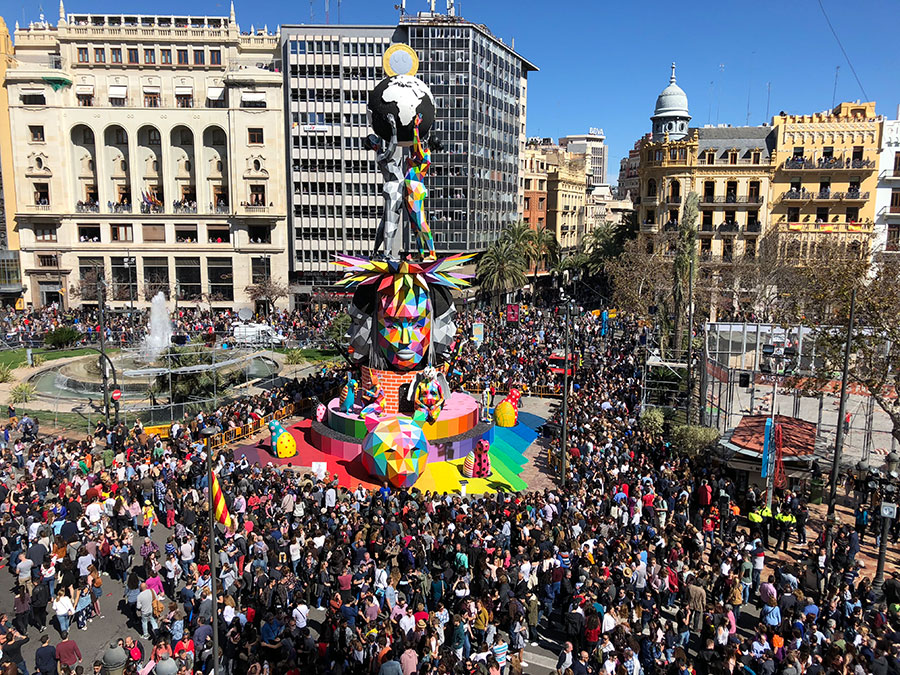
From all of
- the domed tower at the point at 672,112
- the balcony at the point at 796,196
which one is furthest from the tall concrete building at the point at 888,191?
the domed tower at the point at 672,112

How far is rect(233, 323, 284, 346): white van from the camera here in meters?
48.8

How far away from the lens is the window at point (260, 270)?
64.9m

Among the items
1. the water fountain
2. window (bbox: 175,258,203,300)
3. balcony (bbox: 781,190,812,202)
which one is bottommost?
the water fountain

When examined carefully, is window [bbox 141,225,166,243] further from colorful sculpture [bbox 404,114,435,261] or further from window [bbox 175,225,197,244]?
colorful sculpture [bbox 404,114,435,261]

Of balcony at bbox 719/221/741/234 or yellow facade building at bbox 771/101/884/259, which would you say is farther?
balcony at bbox 719/221/741/234

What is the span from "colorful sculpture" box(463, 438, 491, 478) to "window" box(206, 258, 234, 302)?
4494cm

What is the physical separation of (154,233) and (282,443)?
43891 millimetres

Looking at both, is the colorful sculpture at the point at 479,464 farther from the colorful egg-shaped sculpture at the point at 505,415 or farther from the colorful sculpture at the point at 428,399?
the colorful egg-shaped sculpture at the point at 505,415

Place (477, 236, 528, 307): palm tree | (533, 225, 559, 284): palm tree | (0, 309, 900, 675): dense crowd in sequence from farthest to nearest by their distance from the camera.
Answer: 1. (533, 225, 559, 284): palm tree
2. (477, 236, 528, 307): palm tree
3. (0, 309, 900, 675): dense crowd

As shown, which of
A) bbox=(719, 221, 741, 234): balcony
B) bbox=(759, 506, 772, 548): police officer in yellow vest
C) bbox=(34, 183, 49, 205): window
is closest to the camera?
bbox=(759, 506, 772, 548): police officer in yellow vest

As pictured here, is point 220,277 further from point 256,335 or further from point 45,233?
point 256,335

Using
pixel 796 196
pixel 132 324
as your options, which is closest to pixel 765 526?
pixel 796 196

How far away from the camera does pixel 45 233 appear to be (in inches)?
2500

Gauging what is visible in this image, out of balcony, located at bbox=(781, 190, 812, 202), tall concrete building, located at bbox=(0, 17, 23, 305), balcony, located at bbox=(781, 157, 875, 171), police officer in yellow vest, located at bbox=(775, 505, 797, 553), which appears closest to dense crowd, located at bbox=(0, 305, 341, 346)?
tall concrete building, located at bbox=(0, 17, 23, 305)
